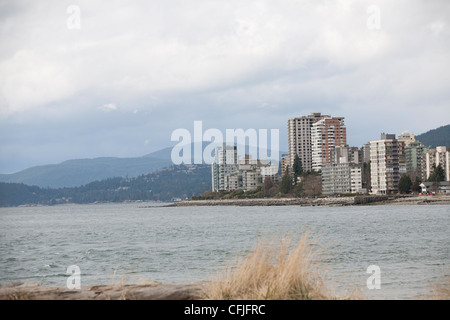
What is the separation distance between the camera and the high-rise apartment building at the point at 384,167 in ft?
563

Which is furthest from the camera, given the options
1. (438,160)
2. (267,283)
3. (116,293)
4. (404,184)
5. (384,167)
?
(438,160)

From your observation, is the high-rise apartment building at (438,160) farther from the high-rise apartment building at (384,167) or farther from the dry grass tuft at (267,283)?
the dry grass tuft at (267,283)

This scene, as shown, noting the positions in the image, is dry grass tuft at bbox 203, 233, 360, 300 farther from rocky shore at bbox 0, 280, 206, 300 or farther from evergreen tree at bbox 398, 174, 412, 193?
evergreen tree at bbox 398, 174, 412, 193

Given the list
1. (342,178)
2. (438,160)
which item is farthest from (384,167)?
(438,160)

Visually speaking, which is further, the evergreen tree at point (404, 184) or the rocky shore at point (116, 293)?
the evergreen tree at point (404, 184)

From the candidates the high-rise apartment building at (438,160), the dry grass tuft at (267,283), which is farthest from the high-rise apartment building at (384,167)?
the dry grass tuft at (267,283)

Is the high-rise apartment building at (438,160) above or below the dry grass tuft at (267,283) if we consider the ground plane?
above

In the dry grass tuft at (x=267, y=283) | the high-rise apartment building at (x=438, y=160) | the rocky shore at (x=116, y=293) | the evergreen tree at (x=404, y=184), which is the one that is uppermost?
the high-rise apartment building at (x=438, y=160)

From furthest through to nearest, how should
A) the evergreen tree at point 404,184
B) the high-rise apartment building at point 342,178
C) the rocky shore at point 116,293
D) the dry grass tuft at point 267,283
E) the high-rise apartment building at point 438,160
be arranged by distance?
the high-rise apartment building at point 342,178 < the high-rise apartment building at point 438,160 < the evergreen tree at point 404,184 < the rocky shore at point 116,293 < the dry grass tuft at point 267,283

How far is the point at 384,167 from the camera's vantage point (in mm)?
173000

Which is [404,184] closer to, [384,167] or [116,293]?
[384,167]
